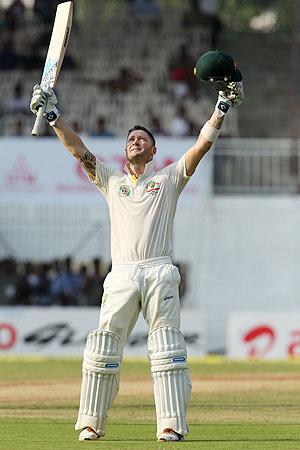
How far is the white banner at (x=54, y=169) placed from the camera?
22.7m

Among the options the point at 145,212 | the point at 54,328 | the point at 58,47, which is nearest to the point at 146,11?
the point at 54,328

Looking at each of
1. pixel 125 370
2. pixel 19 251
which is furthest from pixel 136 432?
pixel 19 251

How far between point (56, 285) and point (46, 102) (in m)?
14.2

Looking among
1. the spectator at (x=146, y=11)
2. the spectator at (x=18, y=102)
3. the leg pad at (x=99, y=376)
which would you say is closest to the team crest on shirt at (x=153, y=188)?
the leg pad at (x=99, y=376)

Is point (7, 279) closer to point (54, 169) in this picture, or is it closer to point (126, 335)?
point (54, 169)

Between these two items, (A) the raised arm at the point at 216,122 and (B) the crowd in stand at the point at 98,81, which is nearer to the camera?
(A) the raised arm at the point at 216,122

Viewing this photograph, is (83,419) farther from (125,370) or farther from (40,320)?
(40,320)

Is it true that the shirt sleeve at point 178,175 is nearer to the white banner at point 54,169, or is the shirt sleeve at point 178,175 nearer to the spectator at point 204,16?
the white banner at point 54,169

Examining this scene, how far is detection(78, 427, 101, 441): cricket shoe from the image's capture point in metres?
9.12

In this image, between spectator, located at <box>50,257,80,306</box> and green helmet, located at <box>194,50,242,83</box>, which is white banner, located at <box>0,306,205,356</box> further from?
green helmet, located at <box>194,50,242,83</box>

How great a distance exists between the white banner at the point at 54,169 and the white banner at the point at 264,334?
2.42 m

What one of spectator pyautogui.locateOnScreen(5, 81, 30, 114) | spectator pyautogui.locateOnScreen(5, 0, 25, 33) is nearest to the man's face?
spectator pyautogui.locateOnScreen(5, 81, 30, 114)

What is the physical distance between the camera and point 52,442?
29.4 ft

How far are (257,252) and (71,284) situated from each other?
11.3 ft
